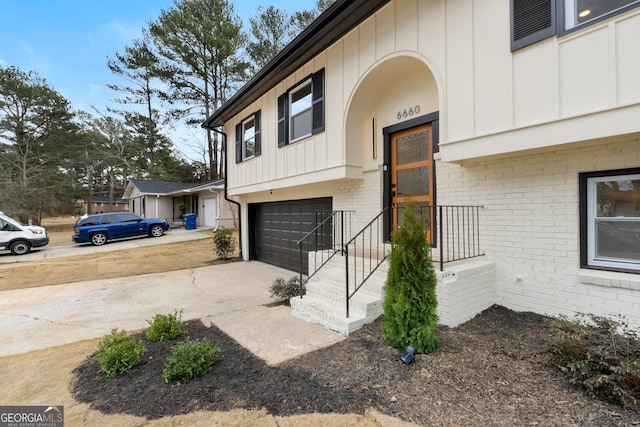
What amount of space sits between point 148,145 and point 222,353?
2970 centimetres

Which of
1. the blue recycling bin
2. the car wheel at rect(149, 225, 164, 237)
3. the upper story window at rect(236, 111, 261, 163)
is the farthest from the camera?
the blue recycling bin

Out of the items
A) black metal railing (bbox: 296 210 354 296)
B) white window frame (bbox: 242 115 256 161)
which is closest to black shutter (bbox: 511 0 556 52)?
black metal railing (bbox: 296 210 354 296)

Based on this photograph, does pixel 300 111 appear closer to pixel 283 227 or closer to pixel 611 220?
pixel 283 227

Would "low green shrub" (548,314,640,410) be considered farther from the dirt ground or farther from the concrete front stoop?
the concrete front stoop

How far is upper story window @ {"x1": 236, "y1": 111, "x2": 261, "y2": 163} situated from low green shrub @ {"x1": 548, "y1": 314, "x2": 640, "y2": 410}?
762cm

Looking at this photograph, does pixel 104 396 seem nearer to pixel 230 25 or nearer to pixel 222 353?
pixel 222 353

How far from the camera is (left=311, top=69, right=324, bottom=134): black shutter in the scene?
6164 mm

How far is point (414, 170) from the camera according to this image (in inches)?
208

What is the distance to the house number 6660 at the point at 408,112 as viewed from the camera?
5.15 metres

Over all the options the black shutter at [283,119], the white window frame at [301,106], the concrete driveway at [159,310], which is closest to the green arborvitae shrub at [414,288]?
the concrete driveway at [159,310]

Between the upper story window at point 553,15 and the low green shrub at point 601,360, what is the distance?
2911mm

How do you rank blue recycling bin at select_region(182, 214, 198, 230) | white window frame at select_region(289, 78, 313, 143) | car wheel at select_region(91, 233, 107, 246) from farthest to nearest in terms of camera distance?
blue recycling bin at select_region(182, 214, 198, 230) < car wheel at select_region(91, 233, 107, 246) < white window frame at select_region(289, 78, 313, 143)

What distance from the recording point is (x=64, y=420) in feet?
7.58

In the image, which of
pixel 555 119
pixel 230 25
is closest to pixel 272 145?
pixel 555 119
